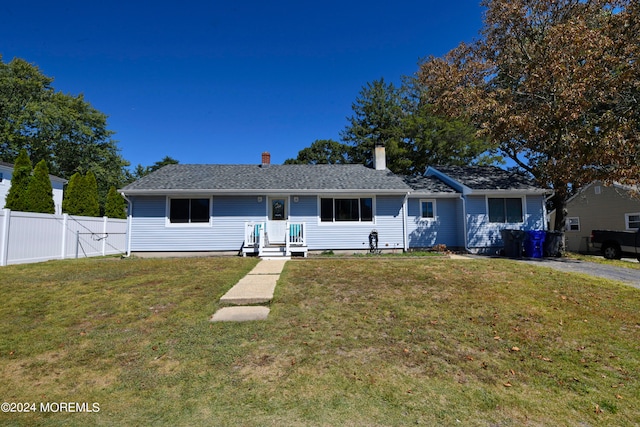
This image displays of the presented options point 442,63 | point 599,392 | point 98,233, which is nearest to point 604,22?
point 442,63

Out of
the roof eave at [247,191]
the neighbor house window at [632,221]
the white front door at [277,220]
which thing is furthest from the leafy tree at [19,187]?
the neighbor house window at [632,221]

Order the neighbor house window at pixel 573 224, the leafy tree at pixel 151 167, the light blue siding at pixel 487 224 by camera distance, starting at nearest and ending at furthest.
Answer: the light blue siding at pixel 487 224
the neighbor house window at pixel 573 224
the leafy tree at pixel 151 167

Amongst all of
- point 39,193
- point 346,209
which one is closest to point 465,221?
point 346,209

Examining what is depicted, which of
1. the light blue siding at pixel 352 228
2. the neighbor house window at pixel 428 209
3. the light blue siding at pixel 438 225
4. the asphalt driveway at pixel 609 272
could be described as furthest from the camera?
the neighbor house window at pixel 428 209

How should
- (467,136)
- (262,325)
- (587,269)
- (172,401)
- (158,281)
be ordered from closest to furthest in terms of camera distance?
(172,401), (262,325), (158,281), (587,269), (467,136)

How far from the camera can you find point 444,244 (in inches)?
565

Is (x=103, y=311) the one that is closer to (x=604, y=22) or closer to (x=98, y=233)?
(x=98, y=233)

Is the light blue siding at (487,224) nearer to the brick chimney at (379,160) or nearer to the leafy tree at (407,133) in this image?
the brick chimney at (379,160)

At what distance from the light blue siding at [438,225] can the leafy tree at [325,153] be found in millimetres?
19475

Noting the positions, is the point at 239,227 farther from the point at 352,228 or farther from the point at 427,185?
the point at 427,185

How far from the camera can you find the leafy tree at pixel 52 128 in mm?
27906

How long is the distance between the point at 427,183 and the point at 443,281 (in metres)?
9.50

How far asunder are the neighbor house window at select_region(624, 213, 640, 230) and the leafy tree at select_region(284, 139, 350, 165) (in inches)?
863

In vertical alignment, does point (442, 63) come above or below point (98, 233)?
above
